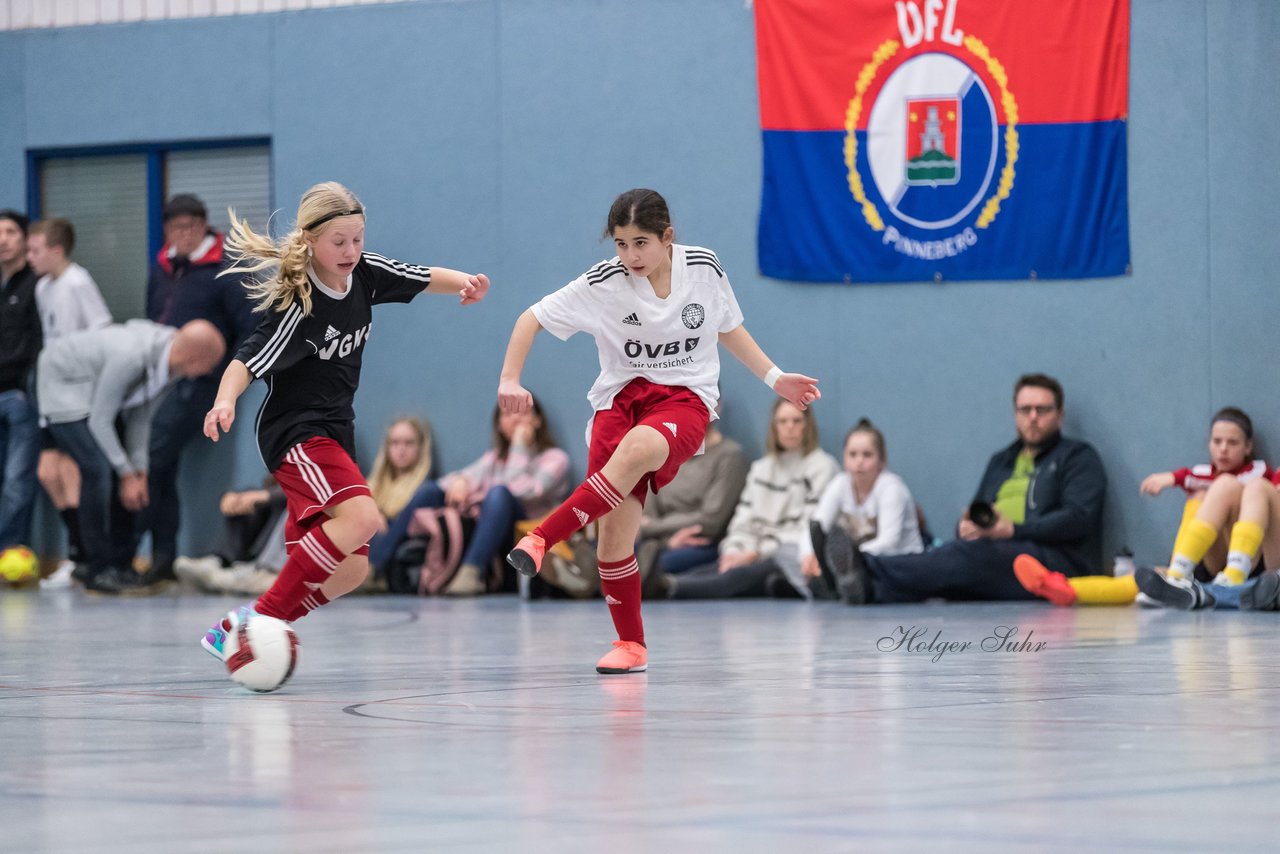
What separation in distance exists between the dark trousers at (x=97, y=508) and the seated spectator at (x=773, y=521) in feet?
11.4

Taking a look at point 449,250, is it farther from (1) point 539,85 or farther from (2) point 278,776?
(2) point 278,776

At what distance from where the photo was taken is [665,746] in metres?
3.73

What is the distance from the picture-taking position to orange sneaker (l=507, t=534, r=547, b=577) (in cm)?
509

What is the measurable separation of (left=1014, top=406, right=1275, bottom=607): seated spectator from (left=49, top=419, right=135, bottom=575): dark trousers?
543 cm

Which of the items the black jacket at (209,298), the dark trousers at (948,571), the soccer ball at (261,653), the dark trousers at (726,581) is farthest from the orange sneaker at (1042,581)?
the black jacket at (209,298)

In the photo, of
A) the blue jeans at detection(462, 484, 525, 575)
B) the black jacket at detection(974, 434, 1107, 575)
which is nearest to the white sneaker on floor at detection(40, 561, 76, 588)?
the blue jeans at detection(462, 484, 525, 575)

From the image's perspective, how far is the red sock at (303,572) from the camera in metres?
5.23

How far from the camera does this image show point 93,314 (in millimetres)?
11211

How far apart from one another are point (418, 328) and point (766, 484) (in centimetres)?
262

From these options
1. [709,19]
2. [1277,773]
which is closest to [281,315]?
[1277,773]

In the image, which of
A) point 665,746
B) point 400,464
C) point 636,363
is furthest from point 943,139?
point 665,746

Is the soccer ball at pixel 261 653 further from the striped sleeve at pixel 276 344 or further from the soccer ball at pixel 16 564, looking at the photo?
the soccer ball at pixel 16 564

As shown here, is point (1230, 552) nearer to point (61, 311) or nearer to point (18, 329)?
point (61, 311)

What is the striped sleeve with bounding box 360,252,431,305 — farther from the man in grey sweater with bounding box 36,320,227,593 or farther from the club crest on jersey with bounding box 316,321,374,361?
the man in grey sweater with bounding box 36,320,227,593
